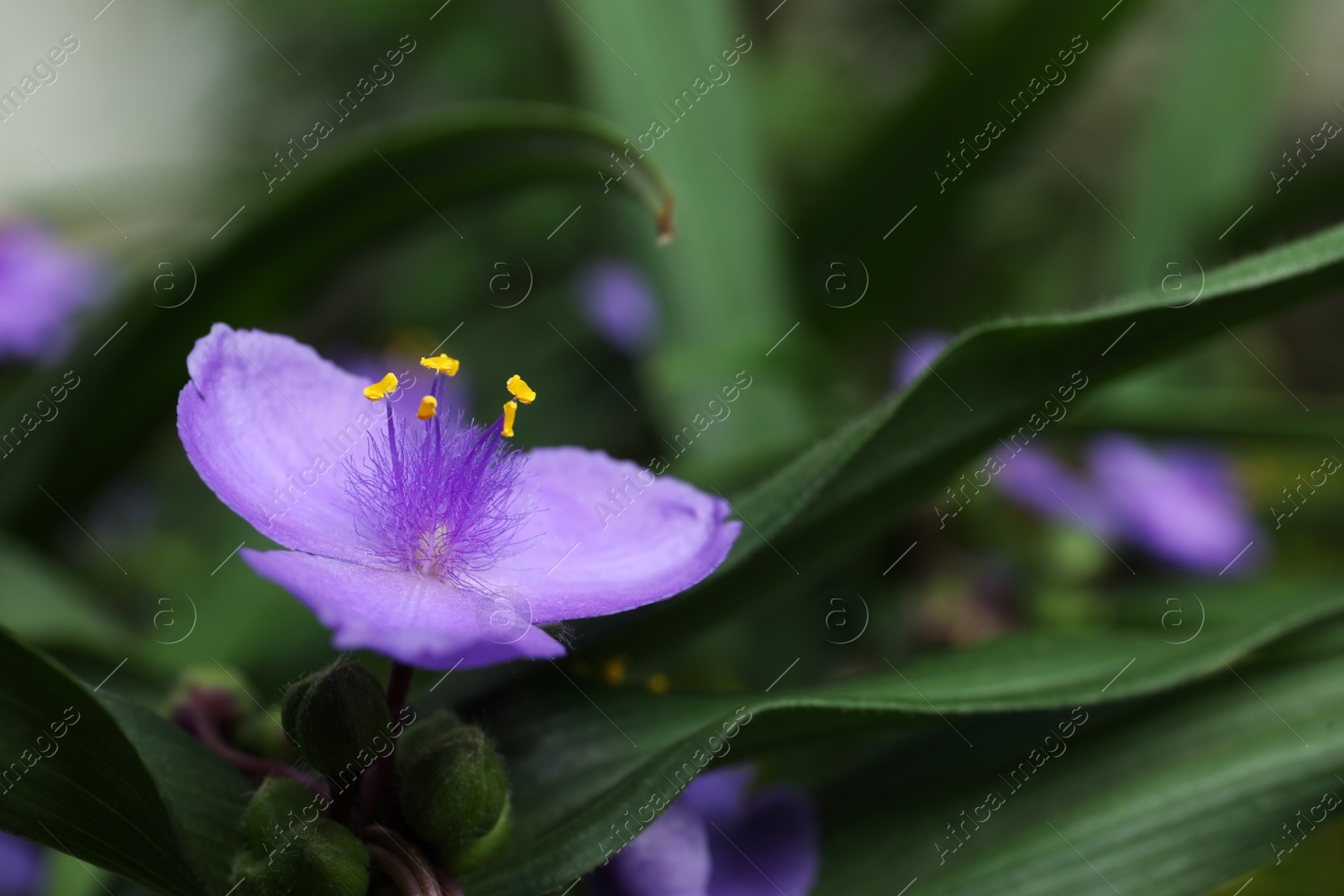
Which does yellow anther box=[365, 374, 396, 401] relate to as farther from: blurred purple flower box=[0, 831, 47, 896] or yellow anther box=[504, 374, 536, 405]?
blurred purple flower box=[0, 831, 47, 896]

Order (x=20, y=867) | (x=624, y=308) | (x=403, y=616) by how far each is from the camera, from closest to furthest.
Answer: (x=403, y=616) < (x=20, y=867) < (x=624, y=308)

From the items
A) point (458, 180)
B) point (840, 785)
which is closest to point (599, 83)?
point (458, 180)

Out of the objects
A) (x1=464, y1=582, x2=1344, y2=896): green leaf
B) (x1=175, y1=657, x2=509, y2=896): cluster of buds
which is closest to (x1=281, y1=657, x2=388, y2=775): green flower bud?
(x1=175, y1=657, x2=509, y2=896): cluster of buds

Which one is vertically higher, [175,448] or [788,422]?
[175,448]

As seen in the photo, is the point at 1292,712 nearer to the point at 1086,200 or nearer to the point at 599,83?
the point at 599,83

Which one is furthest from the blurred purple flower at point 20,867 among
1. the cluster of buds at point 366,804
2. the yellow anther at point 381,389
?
the yellow anther at point 381,389

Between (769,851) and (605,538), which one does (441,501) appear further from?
(769,851)

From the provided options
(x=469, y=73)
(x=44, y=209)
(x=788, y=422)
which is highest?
(x=44, y=209)

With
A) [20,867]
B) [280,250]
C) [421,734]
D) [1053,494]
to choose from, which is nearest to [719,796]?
[421,734]
